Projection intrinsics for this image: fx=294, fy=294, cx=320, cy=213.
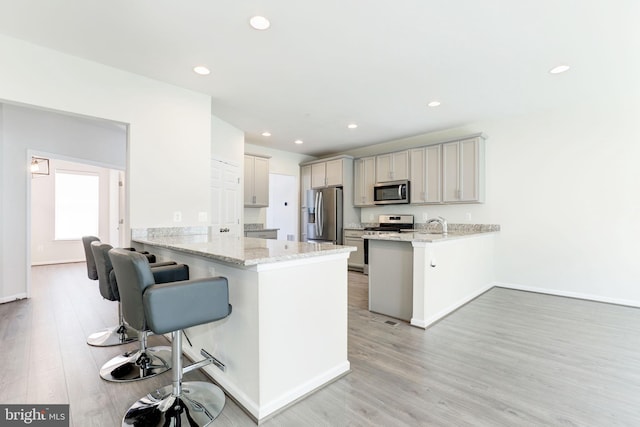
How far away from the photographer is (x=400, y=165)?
5309 millimetres

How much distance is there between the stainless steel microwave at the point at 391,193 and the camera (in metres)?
5.19

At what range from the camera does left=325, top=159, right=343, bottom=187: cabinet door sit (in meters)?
6.04

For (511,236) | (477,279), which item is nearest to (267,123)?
(477,279)

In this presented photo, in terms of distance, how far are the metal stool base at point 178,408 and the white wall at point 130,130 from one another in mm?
1892

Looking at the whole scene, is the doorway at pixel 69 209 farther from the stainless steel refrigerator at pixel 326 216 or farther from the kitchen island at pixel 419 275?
the kitchen island at pixel 419 275

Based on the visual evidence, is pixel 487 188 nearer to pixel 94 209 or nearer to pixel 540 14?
pixel 540 14

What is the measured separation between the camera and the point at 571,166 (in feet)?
13.1

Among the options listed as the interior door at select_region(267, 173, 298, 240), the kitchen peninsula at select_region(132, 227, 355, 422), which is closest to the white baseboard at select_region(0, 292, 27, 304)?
the kitchen peninsula at select_region(132, 227, 355, 422)

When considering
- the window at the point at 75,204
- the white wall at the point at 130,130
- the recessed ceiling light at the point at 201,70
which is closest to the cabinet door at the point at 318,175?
the white wall at the point at 130,130

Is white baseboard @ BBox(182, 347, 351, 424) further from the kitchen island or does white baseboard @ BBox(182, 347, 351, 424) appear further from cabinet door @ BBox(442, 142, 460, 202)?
cabinet door @ BBox(442, 142, 460, 202)

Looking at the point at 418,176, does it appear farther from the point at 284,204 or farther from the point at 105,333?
the point at 105,333

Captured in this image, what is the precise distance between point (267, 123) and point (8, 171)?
347cm

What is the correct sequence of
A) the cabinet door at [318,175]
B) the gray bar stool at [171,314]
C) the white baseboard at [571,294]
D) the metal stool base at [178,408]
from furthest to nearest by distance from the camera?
the cabinet door at [318,175] < the white baseboard at [571,294] < the metal stool base at [178,408] < the gray bar stool at [171,314]

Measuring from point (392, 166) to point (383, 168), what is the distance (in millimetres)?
194
